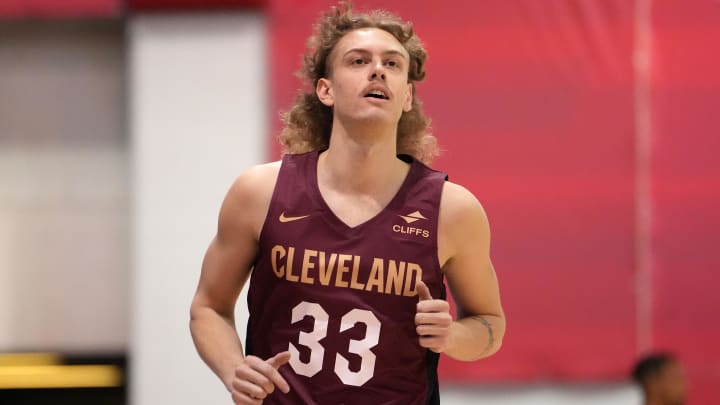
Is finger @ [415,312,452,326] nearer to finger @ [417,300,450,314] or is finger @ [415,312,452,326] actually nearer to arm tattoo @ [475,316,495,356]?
finger @ [417,300,450,314]

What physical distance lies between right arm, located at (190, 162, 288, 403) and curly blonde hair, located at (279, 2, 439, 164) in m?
0.26

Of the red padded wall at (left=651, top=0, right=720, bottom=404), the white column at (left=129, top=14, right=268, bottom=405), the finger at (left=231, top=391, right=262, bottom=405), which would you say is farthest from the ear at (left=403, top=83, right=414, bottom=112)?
the red padded wall at (left=651, top=0, right=720, bottom=404)

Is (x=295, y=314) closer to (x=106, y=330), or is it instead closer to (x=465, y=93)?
(x=465, y=93)

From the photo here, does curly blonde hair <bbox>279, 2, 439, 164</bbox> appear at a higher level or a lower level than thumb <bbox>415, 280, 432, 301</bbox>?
higher

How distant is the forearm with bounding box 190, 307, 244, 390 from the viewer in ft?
9.16

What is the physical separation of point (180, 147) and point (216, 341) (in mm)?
2618

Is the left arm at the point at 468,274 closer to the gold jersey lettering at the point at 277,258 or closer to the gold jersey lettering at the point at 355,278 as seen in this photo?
the gold jersey lettering at the point at 355,278

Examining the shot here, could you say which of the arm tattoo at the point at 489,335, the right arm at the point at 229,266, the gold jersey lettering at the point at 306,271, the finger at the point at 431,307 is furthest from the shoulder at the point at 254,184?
the arm tattoo at the point at 489,335

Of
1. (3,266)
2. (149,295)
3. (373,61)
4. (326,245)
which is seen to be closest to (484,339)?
(326,245)

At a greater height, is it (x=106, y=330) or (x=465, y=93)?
(x=465, y=93)

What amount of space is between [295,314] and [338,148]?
0.49 m

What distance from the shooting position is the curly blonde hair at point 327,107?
3.01 metres

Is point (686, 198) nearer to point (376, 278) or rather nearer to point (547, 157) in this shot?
point (547, 157)

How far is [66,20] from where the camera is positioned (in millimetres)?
5477
